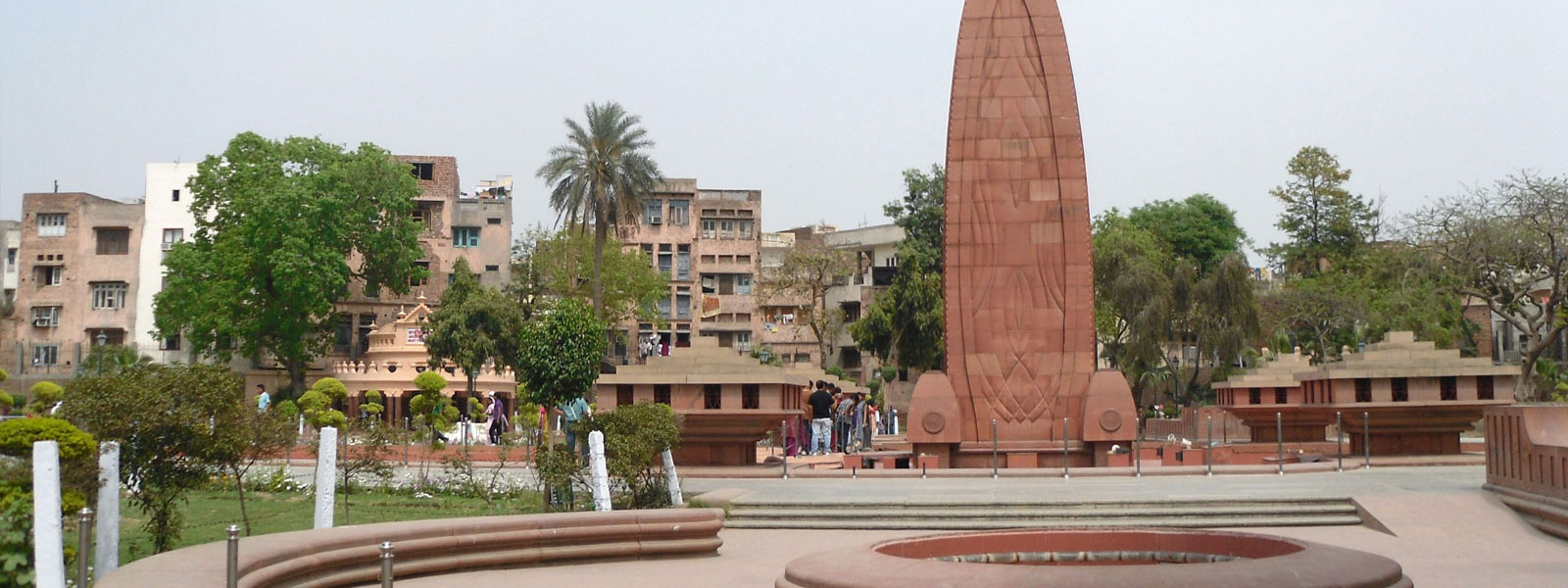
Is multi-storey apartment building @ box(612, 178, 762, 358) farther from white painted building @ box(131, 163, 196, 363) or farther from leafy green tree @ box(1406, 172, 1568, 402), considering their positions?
leafy green tree @ box(1406, 172, 1568, 402)

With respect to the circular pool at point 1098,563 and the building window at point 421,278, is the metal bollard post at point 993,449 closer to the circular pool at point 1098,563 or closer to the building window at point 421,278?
the circular pool at point 1098,563

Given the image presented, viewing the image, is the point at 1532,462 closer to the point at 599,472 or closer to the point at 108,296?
the point at 599,472

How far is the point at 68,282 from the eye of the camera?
54.4 m

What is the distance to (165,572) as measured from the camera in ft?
26.5

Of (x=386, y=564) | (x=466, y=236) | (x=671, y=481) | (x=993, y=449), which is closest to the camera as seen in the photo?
(x=386, y=564)

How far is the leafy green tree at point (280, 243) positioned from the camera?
4656cm

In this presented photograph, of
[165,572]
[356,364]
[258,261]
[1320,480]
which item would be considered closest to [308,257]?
[258,261]

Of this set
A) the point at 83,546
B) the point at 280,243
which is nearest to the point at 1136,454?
the point at 83,546

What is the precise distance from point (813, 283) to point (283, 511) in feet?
154

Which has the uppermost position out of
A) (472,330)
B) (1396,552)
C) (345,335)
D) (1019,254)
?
(345,335)

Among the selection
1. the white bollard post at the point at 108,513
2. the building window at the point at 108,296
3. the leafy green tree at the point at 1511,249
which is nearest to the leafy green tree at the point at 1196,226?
the leafy green tree at the point at 1511,249

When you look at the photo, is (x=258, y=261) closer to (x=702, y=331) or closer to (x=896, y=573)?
(x=702, y=331)

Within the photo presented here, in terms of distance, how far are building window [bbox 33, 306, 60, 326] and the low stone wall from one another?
171 ft

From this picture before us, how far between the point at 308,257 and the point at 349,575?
38.6 meters
